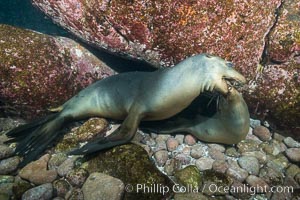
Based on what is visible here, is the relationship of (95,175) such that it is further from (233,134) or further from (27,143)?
(233,134)

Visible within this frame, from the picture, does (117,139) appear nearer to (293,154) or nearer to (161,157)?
(161,157)

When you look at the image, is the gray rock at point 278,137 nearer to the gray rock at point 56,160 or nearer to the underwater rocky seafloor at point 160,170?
the underwater rocky seafloor at point 160,170

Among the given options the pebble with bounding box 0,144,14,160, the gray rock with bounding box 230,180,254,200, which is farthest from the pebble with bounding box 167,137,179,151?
the pebble with bounding box 0,144,14,160

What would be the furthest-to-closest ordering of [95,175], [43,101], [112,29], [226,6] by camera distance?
1. [43,101]
2. [112,29]
3. [226,6]
4. [95,175]

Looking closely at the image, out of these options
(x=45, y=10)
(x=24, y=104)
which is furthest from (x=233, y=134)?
(x=45, y=10)

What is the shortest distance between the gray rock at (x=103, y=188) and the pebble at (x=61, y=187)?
23 centimetres

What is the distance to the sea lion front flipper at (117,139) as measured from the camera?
352 cm

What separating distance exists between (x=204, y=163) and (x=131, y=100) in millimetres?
1367

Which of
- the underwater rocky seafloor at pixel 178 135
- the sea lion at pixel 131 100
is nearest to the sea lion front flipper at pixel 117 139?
the sea lion at pixel 131 100

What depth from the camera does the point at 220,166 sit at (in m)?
3.78

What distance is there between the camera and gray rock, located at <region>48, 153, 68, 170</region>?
3768mm

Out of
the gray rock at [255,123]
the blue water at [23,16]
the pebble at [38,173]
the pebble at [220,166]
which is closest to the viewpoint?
the pebble at [38,173]

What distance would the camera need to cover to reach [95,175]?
136 inches

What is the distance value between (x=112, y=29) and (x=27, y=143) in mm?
2036
